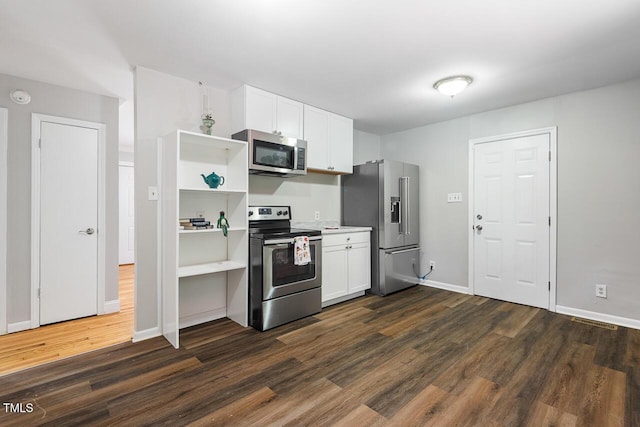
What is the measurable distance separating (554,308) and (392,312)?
5.80 ft

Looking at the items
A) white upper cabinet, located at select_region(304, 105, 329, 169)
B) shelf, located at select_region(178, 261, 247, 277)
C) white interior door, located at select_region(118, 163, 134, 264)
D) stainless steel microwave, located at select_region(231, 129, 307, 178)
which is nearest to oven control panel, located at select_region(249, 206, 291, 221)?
stainless steel microwave, located at select_region(231, 129, 307, 178)

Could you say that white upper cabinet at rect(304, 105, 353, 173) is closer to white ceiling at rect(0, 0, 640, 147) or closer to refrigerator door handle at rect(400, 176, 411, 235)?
white ceiling at rect(0, 0, 640, 147)

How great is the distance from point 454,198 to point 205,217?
3182 millimetres

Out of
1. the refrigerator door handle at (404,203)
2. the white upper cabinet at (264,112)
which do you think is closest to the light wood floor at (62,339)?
the white upper cabinet at (264,112)

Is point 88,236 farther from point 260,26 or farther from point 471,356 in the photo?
point 471,356

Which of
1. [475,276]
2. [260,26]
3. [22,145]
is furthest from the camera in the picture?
[475,276]

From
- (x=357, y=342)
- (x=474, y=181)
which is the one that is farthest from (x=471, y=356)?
(x=474, y=181)

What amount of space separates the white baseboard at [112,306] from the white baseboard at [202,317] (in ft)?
3.43

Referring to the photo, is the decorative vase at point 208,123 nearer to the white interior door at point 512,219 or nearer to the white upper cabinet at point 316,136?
the white upper cabinet at point 316,136

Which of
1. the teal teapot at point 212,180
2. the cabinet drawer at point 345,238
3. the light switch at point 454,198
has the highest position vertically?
the teal teapot at point 212,180

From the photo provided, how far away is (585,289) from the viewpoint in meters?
3.18

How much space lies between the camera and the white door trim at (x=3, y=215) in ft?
9.12

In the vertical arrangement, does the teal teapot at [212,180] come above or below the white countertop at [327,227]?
above

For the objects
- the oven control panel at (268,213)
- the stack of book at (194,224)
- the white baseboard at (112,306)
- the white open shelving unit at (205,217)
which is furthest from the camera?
the white baseboard at (112,306)
